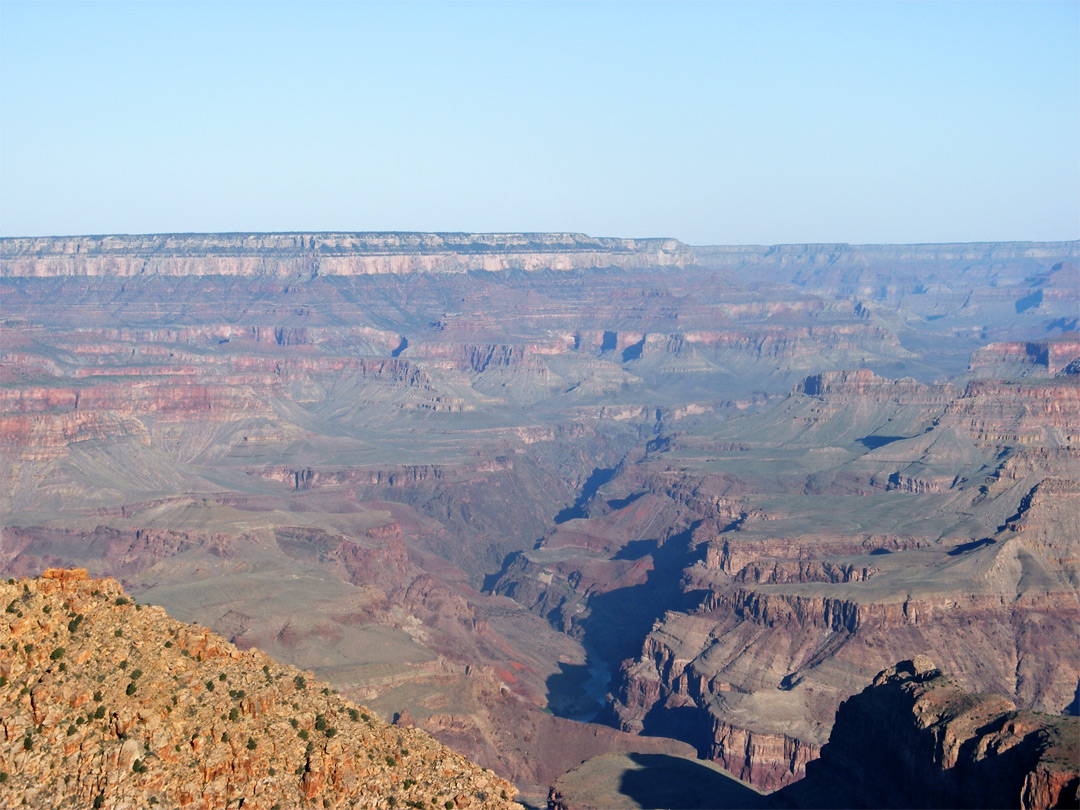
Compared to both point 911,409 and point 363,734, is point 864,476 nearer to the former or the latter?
point 911,409

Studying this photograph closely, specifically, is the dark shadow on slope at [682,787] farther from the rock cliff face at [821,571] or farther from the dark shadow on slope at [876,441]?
the dark shadow on slope at [876,441]

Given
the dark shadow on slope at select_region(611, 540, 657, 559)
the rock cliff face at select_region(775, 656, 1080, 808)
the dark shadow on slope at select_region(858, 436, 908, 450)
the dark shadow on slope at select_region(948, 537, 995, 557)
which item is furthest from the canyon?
the rock cliff face at select_region(775, 656, 1080, 808)

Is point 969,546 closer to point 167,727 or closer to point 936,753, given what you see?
point 936,753

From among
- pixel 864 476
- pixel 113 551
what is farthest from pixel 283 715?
pixel 864 476

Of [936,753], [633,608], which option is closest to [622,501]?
[633,608]

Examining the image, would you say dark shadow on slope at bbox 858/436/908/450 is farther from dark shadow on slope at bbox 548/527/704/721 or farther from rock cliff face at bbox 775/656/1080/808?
rock cliff face at bbox 775/656/1080/808

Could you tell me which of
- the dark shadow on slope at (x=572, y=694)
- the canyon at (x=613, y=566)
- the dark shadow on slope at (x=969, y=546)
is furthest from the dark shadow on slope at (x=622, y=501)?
the dark shadow on slope at (x=969, y=546)
